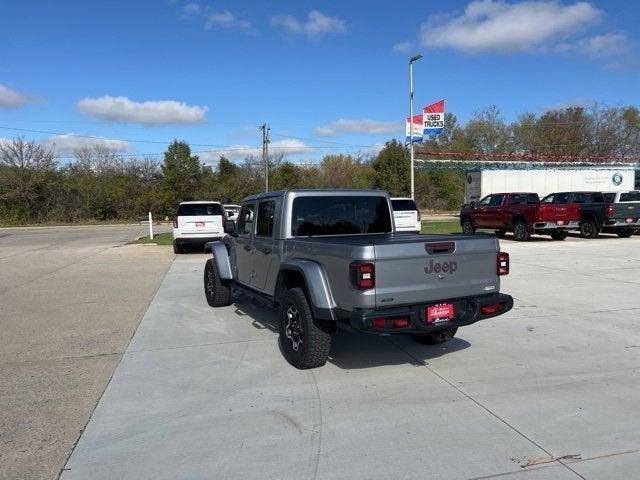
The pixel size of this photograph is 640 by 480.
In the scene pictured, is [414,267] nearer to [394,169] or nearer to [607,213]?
[607,213]

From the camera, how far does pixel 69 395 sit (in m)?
4.82

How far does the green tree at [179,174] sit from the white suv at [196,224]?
105ft

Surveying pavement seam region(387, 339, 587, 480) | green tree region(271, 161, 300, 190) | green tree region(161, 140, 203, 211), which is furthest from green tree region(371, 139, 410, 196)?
pavement seam region(387, 339, 587, 480)

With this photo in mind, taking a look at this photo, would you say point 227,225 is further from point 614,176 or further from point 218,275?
point 614,176

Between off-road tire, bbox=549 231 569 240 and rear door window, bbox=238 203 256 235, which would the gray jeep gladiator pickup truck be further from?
off-road tire, bbox=549 231 569 240

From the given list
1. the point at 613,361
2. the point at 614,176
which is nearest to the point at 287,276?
the point at 613,361

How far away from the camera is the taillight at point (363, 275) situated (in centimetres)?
456

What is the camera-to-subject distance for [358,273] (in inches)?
179

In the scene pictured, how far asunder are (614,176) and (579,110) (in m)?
30.8

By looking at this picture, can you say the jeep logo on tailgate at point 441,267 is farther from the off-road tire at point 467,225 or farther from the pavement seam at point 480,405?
the off-road tire at point 467,225

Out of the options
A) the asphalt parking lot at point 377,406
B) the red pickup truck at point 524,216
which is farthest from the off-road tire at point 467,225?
the asphalt parking lot at point 377,406

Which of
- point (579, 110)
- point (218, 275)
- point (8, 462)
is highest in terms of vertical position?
point (579, 110)

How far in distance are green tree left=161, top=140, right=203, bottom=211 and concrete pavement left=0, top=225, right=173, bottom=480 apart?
34.3m

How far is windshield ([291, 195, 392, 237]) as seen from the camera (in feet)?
20.1
